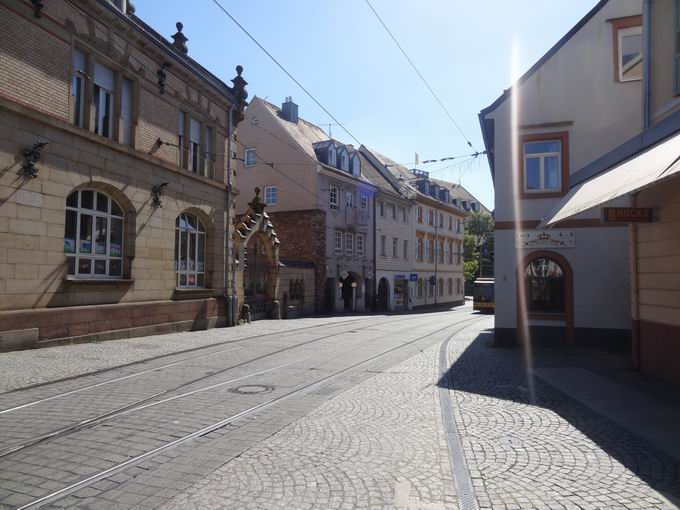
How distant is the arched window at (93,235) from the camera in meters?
13.4

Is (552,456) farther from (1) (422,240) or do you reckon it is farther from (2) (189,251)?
(1) (422,240)

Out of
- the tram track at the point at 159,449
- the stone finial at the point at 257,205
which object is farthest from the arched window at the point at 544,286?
the stone finial at the point at 257,205

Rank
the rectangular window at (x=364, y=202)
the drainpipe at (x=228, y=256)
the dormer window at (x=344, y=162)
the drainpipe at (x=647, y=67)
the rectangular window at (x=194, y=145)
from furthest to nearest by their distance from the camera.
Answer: the rectangular window at (x=364, y=202) < the dormer window at (x=344, y=162) < the drainpipe at (x=228, y=256) < the rectangular window at (x=194, y=145) < the drainpipe at (x=647, y=67)

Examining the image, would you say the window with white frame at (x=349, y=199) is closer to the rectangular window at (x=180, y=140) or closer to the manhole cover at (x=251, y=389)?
the rectangular window at (x=180, y=140)

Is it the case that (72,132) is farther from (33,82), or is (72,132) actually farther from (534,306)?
(534,306)

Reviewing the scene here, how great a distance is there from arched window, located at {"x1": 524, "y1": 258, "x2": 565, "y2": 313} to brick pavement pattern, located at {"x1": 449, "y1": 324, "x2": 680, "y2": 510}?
22.3ft

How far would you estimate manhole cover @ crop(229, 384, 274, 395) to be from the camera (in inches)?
305

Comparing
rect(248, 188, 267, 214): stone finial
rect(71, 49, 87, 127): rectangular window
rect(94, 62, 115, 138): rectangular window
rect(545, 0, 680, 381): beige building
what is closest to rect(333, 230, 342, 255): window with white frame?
rect(248, 188, 267, 214): stone finial

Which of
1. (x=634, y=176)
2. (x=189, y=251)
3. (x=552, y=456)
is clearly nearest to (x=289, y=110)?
(x=189, y=251)

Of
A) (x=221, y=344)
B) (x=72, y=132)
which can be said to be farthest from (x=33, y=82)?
(x=221, y=344)

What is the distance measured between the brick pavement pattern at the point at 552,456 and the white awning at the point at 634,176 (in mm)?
3055

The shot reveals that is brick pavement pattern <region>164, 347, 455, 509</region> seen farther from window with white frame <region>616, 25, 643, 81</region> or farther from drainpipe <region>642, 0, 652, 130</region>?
window with white frame <region>616, 25, 643, 81</region>

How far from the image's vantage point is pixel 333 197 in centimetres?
3381

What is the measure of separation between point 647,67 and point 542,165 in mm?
4902
